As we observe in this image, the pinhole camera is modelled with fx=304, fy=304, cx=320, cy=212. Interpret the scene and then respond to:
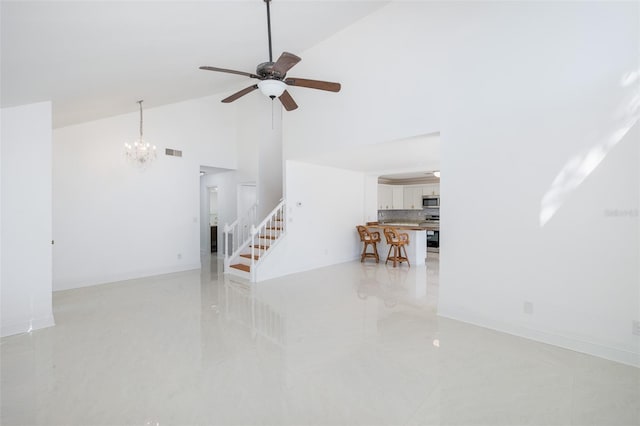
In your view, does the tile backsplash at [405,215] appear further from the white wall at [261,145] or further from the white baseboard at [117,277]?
A: the white baseboard at [117,277]

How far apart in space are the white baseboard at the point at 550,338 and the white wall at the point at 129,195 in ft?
19.0

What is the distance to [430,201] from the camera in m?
9.90

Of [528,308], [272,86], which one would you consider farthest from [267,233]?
[528,308]

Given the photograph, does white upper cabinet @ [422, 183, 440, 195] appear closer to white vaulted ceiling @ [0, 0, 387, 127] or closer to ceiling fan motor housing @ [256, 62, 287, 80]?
white vaulted ceiling @ [0, 0, 387, 127]

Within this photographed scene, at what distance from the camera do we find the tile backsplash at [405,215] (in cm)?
1035

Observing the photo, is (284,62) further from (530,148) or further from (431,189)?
(431,189)

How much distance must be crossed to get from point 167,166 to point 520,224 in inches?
263

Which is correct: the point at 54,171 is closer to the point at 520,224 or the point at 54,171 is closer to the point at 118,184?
the point at 118,184

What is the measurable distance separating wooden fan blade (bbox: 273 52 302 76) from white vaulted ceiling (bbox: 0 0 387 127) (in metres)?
0.72

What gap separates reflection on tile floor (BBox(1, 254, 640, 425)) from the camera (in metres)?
2.03

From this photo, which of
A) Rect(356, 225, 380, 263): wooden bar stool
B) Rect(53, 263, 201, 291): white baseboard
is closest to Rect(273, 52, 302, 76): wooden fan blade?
Rect(356, 225, 380, 263): wooden bar stool

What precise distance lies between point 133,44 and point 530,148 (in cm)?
399

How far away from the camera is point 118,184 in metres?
6.04

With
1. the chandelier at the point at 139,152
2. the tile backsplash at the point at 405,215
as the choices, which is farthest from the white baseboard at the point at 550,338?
the tile backsplash at the point at 405,215
